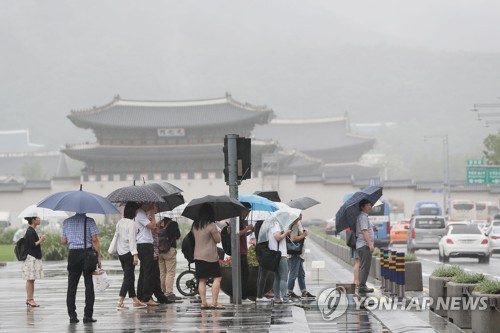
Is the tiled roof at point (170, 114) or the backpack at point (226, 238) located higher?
the tiled roof at point (170, 114)

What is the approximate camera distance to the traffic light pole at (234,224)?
18328 mm

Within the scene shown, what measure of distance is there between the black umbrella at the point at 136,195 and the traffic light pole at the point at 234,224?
1.25 m

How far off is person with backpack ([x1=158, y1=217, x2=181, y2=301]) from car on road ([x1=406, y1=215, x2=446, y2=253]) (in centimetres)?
2568

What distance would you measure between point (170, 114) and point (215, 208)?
77283 mm

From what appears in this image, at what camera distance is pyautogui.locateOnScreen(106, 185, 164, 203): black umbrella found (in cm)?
1786

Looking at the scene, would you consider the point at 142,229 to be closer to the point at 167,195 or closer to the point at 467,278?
the point at 167,195

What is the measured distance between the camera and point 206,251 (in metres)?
17.6

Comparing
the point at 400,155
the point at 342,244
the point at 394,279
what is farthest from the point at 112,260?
the point at 400,155

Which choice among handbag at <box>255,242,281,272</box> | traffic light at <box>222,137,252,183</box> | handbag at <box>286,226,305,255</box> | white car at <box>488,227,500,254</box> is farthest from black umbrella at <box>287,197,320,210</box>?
white car at <box>488,227,500,254</box>

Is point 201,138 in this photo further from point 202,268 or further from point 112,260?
point 202,268

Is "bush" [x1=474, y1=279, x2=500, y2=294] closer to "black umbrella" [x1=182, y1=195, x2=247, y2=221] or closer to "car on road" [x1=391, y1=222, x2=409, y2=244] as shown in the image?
"black umbrella" [x1=182, y1=195, x2=247, y2=221]

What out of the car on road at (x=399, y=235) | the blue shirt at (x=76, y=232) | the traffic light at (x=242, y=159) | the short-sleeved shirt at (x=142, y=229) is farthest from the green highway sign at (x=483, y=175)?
the blue shirt at (x=76, y=232)

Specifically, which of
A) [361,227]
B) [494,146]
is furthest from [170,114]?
[361,227]
